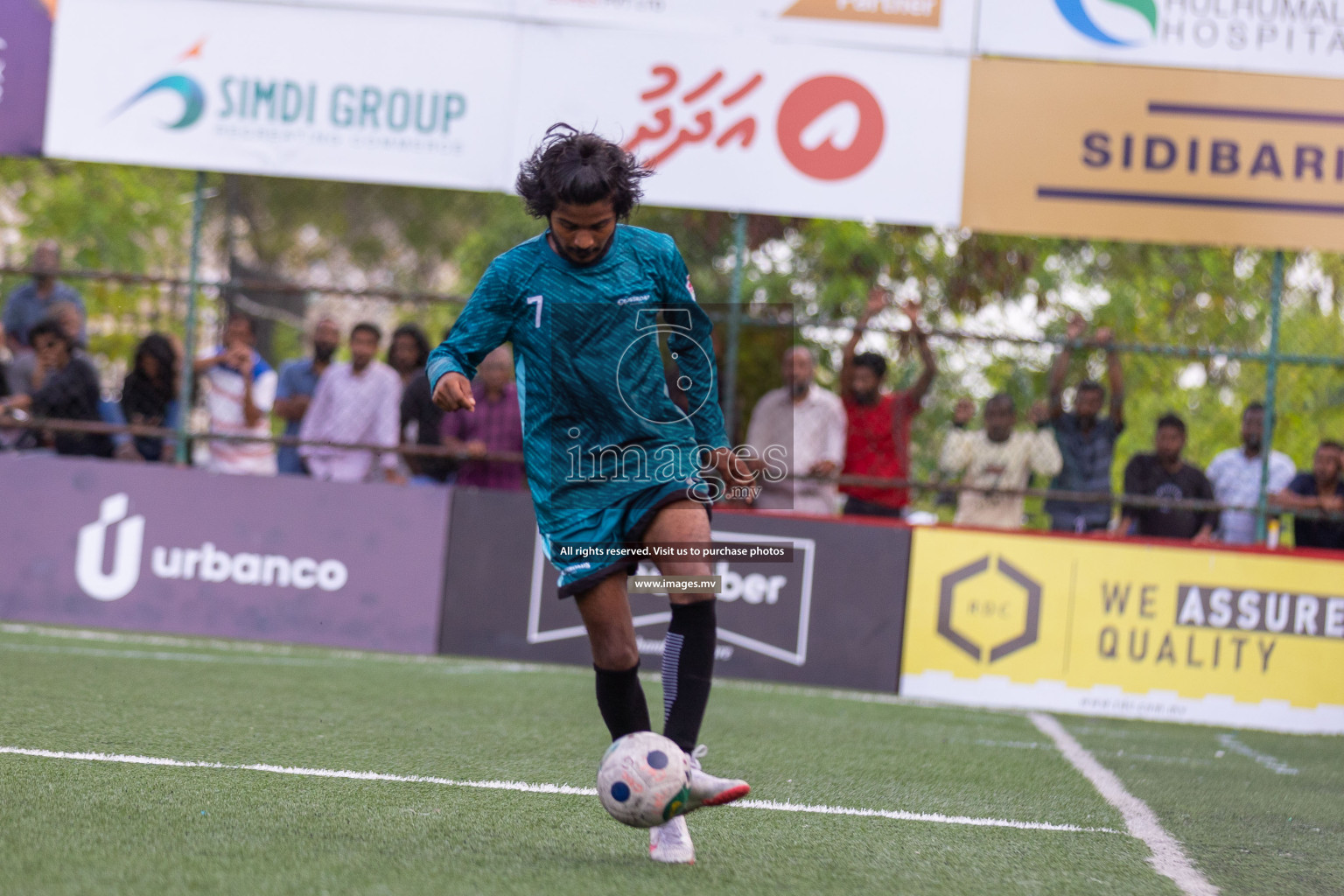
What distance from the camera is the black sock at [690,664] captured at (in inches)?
152

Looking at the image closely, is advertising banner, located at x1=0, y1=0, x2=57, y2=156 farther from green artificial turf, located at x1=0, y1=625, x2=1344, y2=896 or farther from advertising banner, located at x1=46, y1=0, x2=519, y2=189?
green artificial turf, located at x1=0, y1=625, x2=1344, y2=896

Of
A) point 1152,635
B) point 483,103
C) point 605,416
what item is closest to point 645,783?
point 605,416

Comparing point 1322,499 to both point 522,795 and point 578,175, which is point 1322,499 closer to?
point 522,795

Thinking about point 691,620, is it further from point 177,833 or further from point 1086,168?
point 1086,168

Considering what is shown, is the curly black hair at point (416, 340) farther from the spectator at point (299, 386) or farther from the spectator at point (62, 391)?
the spectator at point (62, 391)

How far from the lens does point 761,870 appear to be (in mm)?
3631

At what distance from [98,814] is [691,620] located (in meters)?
1.64

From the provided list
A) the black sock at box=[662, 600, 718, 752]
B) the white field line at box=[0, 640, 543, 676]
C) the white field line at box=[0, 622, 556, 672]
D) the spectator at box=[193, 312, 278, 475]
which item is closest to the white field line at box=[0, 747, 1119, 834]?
the black sock at box=[662, 600, 718, 752]

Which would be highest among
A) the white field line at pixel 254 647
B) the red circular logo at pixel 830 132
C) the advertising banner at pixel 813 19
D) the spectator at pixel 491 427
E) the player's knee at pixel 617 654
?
the advertising banner at pixel 813 19

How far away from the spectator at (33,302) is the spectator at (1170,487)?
748cm

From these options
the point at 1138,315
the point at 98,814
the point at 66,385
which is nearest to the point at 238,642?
the point at 66,385

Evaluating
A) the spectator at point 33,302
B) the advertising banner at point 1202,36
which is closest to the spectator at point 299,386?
the spectator at point 33,302

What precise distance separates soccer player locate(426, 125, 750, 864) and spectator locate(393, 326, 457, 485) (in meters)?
5.56

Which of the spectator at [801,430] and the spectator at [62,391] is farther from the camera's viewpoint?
the spectator at [62,391]
